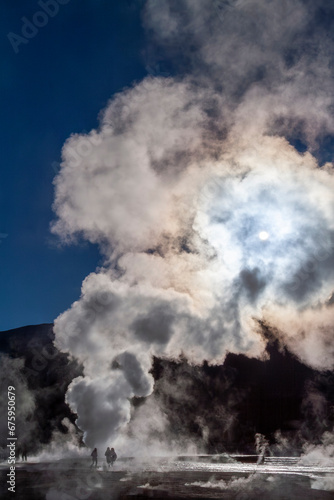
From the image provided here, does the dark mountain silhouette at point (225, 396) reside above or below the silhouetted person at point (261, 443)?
above

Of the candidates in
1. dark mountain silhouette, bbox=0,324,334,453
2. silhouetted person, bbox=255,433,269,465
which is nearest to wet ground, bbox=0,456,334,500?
dark mountain silhouette, bbox=0,324,334,453

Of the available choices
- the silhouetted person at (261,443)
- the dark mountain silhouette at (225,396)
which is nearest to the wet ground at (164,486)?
the dark mountain silhouette at (225,396)

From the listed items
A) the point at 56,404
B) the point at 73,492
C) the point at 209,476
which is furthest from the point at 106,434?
the point at 56,404

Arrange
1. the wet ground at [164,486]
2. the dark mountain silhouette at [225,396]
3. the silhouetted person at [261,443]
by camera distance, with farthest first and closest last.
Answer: the dark mountain silhouette at [225,396]
the silhouetted person at [261,443]
the wet ground at [164,486]

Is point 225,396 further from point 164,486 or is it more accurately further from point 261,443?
point 164,486

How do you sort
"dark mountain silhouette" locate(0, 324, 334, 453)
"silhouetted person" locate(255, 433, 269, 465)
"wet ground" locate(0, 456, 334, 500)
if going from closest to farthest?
"wet ground" locate(0, 456, 334, 500), "silhouetted person" locate(255, 433, 269, 465), "dark mountain silhouette" locate(0, 324, 334, 453)

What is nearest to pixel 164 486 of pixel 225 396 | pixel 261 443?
pixel 261 443

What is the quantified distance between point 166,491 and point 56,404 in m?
69.5

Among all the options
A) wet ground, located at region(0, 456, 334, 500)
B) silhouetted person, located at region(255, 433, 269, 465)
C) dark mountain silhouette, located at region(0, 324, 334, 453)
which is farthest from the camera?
dark mountain silhouette, located at region(0, 324, 334, 453)

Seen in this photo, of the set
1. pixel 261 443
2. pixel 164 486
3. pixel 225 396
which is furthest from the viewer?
pixel 225 396

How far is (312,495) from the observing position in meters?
18.3

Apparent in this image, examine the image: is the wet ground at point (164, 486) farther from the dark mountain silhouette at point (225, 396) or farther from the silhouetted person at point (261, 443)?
the silhouetted person at point (261, 443)

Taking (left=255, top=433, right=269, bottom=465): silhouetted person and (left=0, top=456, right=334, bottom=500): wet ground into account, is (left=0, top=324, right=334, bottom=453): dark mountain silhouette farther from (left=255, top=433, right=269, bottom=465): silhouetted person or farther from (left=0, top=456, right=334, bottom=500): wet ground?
(left=0, top=456, right=334, bottom=500): wet ground

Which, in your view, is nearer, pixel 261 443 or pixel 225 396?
pixel 261 443
